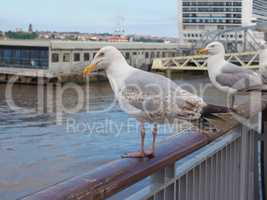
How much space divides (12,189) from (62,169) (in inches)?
59.6

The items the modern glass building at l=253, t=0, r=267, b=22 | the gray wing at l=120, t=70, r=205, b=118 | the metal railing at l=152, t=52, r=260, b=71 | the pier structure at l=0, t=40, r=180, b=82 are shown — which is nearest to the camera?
the gray wing at l=120, t=70, r=205, b=118

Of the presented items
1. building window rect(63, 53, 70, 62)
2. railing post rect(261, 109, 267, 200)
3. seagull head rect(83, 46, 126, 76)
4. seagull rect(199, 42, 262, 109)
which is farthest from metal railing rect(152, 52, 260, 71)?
seagull head rect(83, 46, 126, 76)

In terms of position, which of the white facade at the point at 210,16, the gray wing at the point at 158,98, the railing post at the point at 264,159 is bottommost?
the railing post at the point at 264,159

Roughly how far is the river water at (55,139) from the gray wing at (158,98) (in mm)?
3138

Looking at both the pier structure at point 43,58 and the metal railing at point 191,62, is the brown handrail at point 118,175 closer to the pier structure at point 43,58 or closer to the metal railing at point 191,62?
the pier structure at point 43,58

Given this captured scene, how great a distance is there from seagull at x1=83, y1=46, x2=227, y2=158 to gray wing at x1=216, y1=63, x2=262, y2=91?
170 centimetres

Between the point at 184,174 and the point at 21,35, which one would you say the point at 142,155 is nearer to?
the point at 184,174

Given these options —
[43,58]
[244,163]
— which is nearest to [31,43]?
[43,58]

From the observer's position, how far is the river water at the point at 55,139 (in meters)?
9.04

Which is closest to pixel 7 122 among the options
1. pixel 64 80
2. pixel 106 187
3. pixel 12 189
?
pixel 12 189

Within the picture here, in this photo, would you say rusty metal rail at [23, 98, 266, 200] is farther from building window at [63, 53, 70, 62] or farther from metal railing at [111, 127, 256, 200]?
building window at [63, 53, 70, 62]

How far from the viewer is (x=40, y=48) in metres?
27.0

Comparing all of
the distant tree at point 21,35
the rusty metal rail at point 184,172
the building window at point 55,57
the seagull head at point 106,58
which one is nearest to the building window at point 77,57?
the building window at point 55,57

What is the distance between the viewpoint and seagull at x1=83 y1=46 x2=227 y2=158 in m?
1.92
